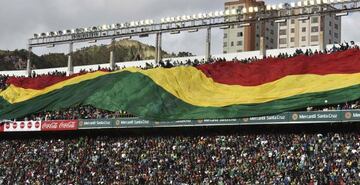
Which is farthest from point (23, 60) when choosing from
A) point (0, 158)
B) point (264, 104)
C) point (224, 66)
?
point (264, 104)

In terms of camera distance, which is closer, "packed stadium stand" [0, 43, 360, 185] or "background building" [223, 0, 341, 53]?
"packed stadium stand" [0, 43, 360, 185]

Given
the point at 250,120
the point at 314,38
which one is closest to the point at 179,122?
the point at 250,120

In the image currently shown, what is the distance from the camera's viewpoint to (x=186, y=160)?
38.1 m

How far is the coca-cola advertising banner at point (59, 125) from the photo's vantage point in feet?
151

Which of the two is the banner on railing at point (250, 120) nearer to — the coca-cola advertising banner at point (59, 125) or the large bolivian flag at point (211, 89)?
the large bolivian flag at point (211, 89)

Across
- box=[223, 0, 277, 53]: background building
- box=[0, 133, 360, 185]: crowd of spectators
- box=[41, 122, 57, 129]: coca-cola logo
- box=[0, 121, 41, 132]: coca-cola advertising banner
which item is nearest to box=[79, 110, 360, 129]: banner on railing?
box=[0, 133, 360, 185]: crowd of spectators

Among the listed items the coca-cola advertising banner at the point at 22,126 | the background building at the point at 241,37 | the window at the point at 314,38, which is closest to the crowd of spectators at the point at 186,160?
the coca-cola advertising banner at the point at 22,126

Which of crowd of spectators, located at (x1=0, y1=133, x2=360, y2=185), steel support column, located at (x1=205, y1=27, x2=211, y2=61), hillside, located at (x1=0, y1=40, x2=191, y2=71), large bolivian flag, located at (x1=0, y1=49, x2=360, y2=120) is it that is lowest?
crowd of spectators, located at (x1=0, y1=133, x2=360, y2=185)

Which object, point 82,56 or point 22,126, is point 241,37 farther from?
point 22,126

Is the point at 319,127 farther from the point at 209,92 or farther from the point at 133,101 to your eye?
the point at 133,101

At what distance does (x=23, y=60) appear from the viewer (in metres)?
118

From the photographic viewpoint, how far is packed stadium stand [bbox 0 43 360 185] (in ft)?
109

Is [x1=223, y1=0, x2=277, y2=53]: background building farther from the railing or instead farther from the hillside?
the railing

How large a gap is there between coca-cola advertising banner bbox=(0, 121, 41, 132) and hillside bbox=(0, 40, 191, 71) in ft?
143
